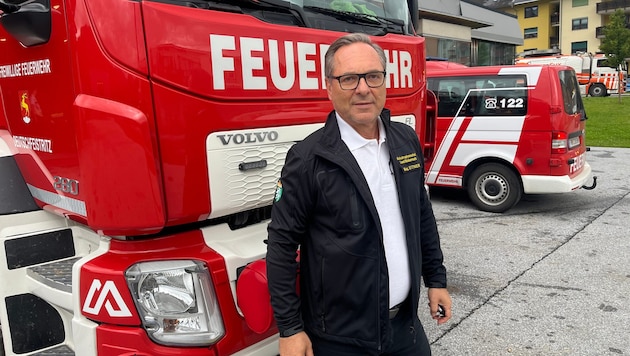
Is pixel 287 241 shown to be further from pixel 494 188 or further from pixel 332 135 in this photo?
pixel 494 188

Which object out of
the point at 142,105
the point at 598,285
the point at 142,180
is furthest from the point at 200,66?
the point at 598,285

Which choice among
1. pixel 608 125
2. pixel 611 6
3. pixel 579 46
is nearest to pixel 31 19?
pixel 608 125

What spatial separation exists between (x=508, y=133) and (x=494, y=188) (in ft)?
2.55

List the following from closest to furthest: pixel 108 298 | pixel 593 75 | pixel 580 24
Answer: pixel 108 298 → pixel 593 75 → pixel 580 24

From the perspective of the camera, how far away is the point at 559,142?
6.27 meters

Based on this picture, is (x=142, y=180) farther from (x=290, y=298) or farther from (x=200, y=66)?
(x=290, y=298)

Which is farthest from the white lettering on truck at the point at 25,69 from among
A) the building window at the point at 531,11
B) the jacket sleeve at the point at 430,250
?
the building window at the point at 531,11

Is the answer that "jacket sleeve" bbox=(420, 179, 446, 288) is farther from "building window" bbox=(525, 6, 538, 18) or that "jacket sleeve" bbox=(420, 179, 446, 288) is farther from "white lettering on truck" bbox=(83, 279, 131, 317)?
"building window" bbox=(525, 6, 538, 18)

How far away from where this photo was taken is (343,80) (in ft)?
5.40

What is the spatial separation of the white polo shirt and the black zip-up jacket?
0.10 ft

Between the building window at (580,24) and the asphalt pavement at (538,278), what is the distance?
5247cm

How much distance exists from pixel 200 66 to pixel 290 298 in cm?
92

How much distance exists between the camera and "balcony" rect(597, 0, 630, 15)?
1907 inches

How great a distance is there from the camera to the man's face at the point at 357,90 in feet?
5.35
